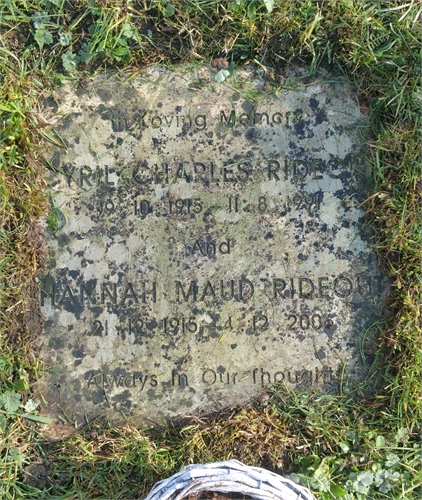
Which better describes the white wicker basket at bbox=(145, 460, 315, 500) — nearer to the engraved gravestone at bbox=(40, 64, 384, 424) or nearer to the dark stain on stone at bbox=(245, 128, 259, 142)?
the engraved gravestone at bbox=(40, 64, 384, 424)

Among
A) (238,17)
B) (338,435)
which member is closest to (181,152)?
(238,17)

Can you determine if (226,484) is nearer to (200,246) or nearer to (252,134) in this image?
(200,246)

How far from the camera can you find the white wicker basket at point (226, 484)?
223cm

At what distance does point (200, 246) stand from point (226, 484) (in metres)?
1.01

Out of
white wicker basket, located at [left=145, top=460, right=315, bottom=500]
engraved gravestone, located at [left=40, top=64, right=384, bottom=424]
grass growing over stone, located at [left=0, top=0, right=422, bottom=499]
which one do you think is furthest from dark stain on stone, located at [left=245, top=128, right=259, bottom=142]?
white wicker basket, located at [left=145, top=460, right=315, bottom=500]

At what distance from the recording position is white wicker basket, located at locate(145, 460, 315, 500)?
7.33 ft

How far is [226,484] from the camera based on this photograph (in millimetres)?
2248

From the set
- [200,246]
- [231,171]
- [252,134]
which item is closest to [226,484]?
[200,246]

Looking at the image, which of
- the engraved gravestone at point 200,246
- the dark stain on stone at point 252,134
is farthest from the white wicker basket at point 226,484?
the dark stain on stone at point 252,134

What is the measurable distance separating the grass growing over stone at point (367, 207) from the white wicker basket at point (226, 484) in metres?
0.24

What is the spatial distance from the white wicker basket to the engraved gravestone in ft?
1.23

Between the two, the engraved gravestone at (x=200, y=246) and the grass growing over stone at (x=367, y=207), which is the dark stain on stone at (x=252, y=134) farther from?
the grass growing over stone at (x=367, y=207)

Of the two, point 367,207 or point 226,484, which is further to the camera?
point 367,207

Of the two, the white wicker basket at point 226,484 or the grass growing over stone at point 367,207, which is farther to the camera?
the grass growing over stone at point 367,207
